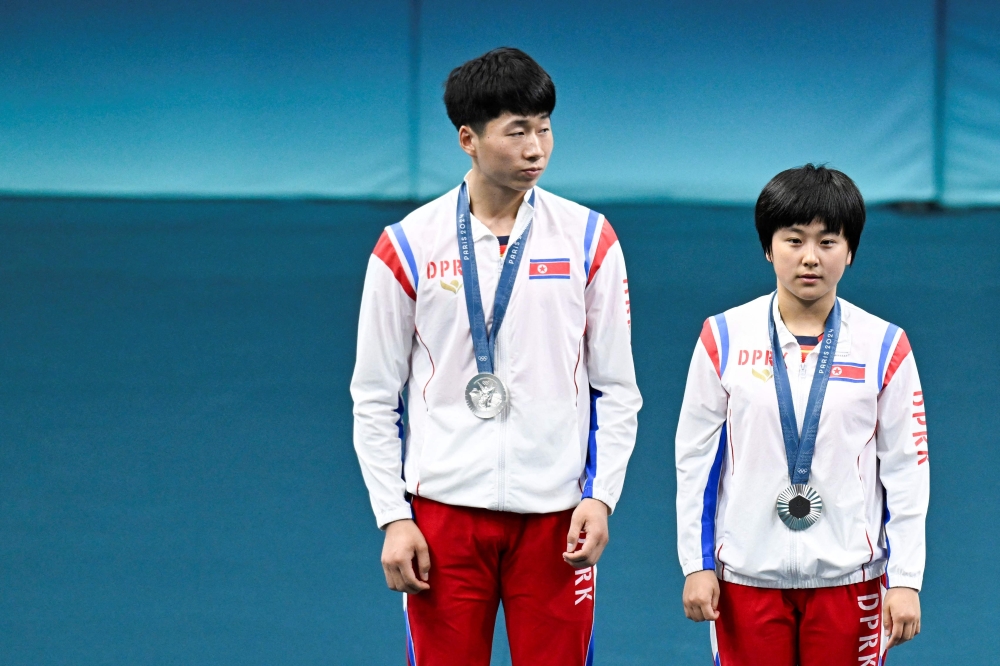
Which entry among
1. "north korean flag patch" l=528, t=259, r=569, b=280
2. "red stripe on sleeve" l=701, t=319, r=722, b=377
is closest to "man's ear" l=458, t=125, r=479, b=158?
"north korean flag patch" l=528, t=259, r=569, b=280

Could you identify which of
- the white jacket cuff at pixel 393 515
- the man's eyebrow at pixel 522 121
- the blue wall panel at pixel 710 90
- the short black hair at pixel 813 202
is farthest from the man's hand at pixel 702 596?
the blue wall panel at pixel 710 90

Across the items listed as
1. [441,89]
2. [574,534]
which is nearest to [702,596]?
[574,534]

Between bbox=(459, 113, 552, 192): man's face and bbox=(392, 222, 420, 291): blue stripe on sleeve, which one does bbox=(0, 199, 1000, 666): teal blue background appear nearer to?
bbox=(392, 222, 420, 291): blue stripe on sleeve

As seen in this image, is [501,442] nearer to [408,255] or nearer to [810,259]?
[408,255]

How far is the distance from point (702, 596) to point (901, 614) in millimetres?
366

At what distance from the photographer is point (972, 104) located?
28.5 feet

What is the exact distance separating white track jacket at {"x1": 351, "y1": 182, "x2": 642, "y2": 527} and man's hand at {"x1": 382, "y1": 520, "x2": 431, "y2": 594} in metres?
0.03

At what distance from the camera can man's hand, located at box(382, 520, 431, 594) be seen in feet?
7.27

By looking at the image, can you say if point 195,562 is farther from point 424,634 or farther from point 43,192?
point 43,192

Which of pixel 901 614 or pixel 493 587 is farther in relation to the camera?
pixel 493 587

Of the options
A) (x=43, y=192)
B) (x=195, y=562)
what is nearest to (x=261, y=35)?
(x=43, y=192)

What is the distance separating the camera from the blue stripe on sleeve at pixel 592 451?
7.46 ft

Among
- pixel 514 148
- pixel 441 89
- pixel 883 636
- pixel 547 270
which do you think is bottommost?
pixel 883 636

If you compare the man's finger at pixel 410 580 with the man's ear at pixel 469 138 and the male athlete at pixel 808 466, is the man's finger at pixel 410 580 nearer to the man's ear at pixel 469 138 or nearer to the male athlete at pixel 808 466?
the male athlete at pixel 808 466
